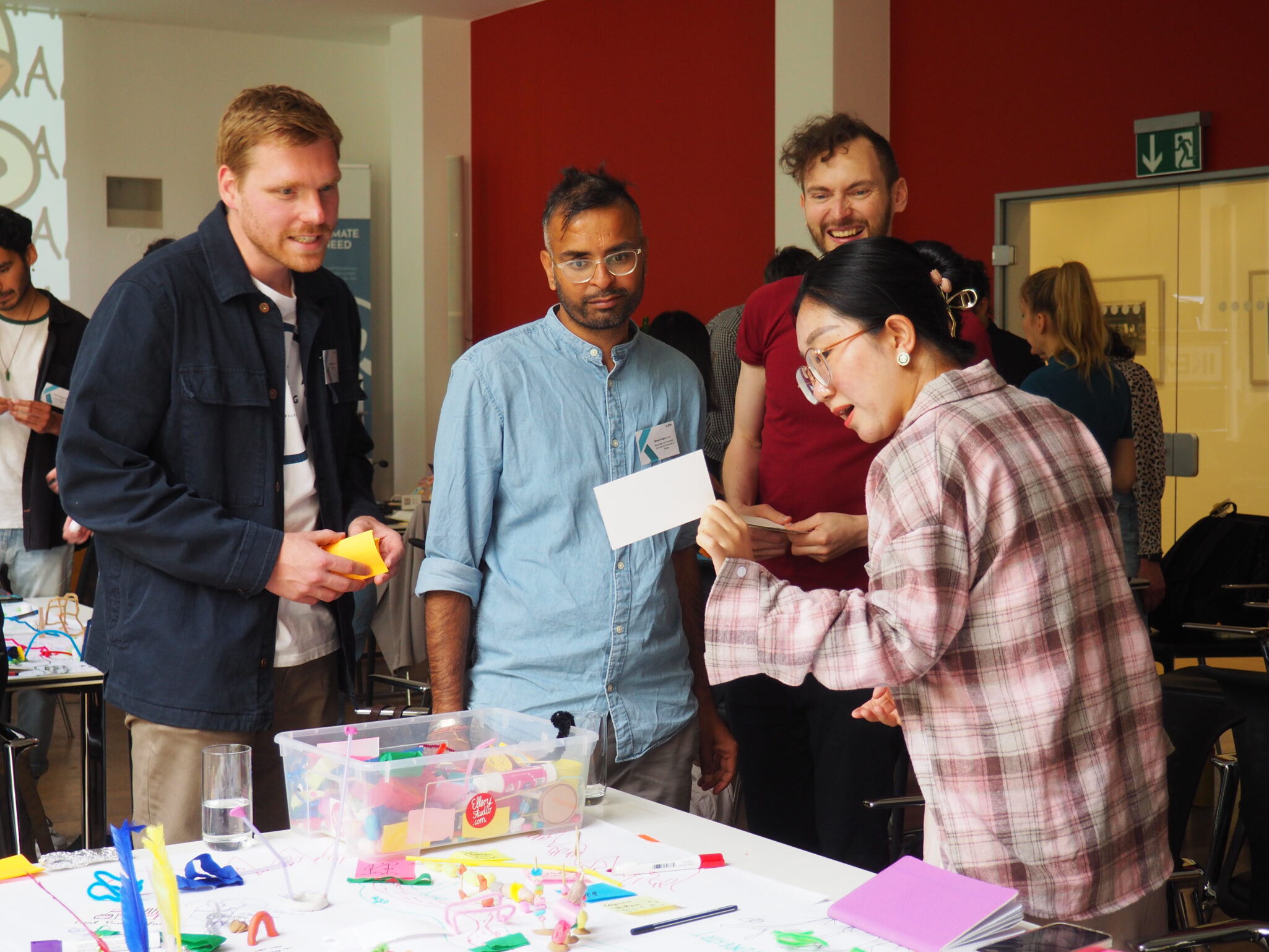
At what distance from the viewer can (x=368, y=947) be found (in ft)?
4.64

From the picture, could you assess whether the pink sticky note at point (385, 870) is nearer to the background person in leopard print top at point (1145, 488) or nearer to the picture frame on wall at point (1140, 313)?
the background person in leopard print top at point (1145, 488)

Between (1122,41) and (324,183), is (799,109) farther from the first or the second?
(324,183)

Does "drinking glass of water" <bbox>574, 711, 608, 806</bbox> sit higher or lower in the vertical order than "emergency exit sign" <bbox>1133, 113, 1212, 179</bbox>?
lower

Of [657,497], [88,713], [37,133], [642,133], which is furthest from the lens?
[37,133]

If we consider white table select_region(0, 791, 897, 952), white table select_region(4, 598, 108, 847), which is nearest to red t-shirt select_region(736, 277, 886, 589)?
white table select_region(0, 791, 897, 952)

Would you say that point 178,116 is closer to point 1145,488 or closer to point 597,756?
point 1145,488

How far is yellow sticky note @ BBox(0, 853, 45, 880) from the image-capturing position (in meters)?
1.62

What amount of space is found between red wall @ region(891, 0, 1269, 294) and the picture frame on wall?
0.53 meters

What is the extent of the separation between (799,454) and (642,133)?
6147mm

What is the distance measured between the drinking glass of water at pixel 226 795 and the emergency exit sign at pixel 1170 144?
5.18 meters

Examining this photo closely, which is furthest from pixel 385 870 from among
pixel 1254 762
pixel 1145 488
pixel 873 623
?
pixel 1145 488

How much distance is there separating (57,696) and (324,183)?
4.21 meters

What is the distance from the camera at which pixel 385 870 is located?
5.41ft

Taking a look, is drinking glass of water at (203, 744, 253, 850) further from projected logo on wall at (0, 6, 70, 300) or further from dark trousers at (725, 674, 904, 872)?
projected logo on wall at (0, 6, 70, 300)
